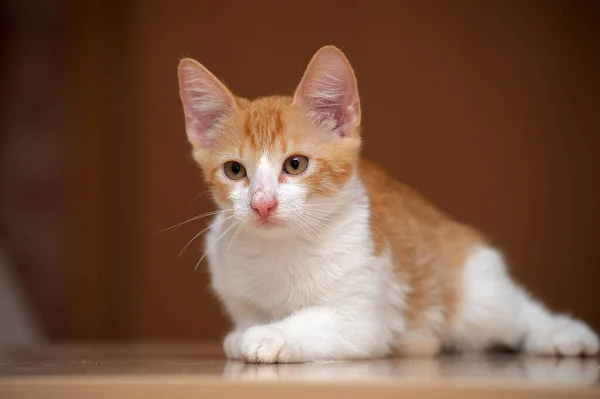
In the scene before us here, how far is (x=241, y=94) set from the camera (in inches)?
135

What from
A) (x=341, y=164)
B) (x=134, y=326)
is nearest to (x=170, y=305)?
(x=134, y=326)

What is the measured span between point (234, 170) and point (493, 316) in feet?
2.77

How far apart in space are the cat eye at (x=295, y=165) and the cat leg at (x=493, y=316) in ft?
2.21

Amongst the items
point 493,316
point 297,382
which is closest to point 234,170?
point 297,382

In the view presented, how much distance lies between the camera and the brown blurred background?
3.37 metres

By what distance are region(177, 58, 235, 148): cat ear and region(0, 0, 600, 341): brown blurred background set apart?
5.27ft

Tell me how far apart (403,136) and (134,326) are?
163 centimetres

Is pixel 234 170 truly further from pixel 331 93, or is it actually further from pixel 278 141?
pixel 331 93

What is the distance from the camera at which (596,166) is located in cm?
334

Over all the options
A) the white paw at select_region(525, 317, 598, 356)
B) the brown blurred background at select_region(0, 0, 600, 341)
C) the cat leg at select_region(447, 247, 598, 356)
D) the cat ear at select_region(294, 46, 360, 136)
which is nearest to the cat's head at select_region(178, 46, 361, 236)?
the cat ear at select_region(294, 46, 360, 136)

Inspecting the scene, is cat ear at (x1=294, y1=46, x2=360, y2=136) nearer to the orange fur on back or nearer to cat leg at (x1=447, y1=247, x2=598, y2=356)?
the orange fur on back

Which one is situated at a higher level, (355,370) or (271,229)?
(271,229)

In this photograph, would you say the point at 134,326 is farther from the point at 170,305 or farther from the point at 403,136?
the point at 403,136

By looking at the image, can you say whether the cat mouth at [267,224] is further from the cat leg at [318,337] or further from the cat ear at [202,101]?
the cat ear at [202,101]
